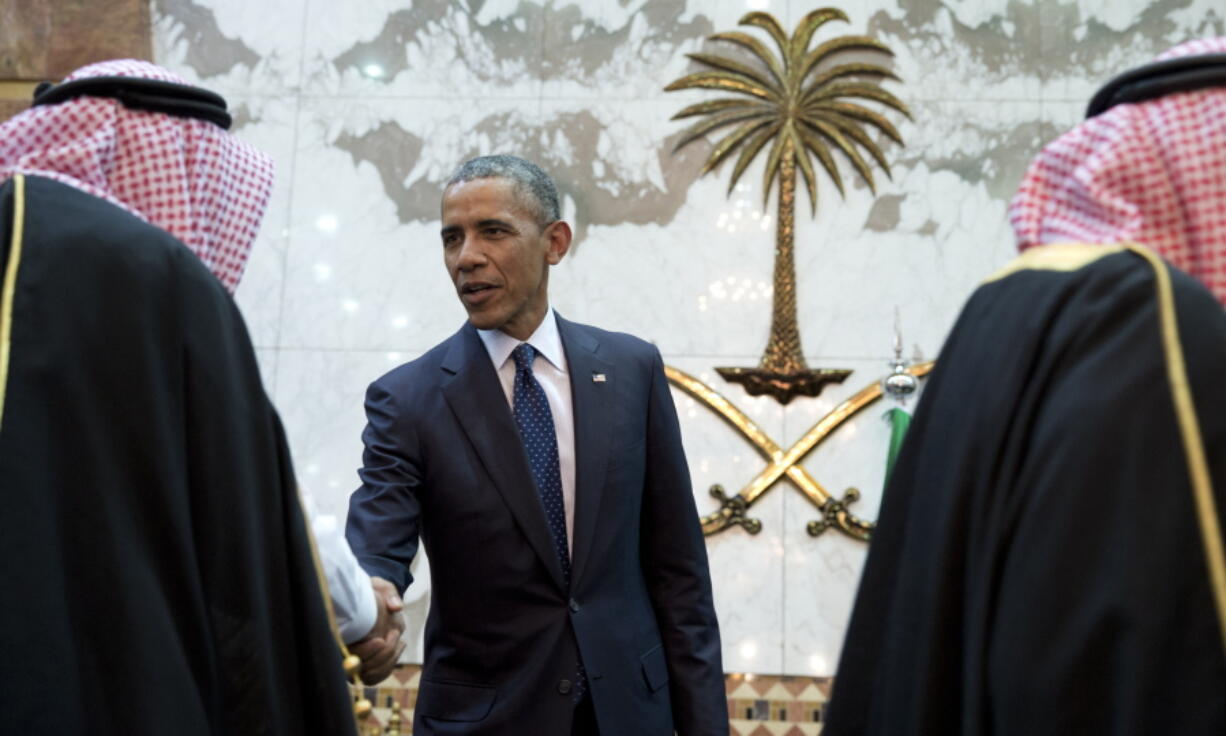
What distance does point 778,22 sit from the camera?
15.8ft

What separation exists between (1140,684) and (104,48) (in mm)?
4736

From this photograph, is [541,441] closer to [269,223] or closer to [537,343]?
[537,343]

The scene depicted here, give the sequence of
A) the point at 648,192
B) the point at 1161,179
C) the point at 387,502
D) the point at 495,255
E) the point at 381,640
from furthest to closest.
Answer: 1. the point at 648,192
2. the point at 495,255
3. the point at 387,502
4. the point at 381,640
5. the point at 1161,179

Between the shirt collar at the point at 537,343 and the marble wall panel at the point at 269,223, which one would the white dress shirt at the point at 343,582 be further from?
the marble wall panel at the point at 269,223

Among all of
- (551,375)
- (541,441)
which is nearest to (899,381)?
(551,375)

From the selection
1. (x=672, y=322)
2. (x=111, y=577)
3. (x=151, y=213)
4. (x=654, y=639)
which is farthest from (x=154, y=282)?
(x=672, y=322)

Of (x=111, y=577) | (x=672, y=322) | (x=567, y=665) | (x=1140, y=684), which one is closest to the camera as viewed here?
(x=1140, y=684)

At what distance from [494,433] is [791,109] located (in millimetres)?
2419

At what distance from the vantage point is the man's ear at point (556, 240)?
10.6ft

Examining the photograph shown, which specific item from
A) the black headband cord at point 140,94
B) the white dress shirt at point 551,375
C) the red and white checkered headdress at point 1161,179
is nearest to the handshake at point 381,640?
the white dress shirt at point 551,375

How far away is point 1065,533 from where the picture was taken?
1.42 meters

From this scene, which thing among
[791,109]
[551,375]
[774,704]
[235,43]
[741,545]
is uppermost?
[235,43]

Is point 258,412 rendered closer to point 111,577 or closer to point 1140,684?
point 111,577

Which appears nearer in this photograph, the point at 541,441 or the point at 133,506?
the point at 133,506
